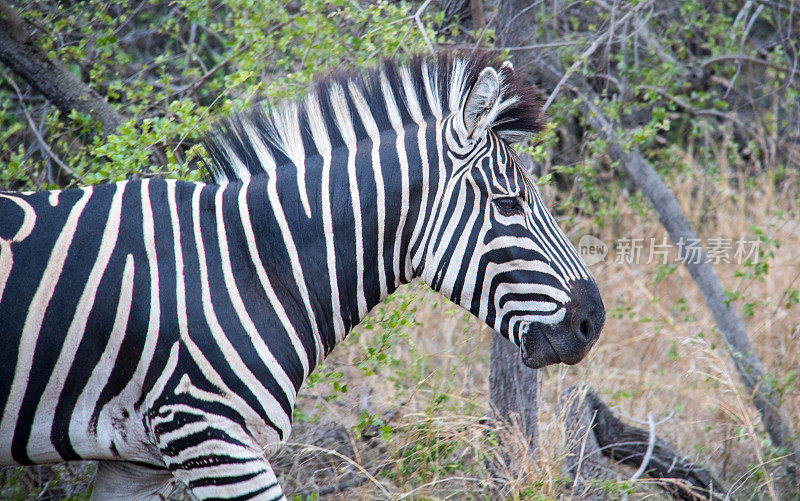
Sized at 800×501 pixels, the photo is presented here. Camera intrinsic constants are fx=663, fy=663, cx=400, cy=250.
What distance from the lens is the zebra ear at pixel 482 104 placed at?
2.54m

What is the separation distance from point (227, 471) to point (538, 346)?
127 cm

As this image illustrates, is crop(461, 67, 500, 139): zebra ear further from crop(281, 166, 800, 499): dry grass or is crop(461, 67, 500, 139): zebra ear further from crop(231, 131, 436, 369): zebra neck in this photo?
crop(281, 166, 800, 499): dry grass

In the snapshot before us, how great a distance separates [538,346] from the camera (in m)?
2.62

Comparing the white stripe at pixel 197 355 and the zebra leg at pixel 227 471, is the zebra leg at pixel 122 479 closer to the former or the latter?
the zebra leg at pixel 227 471

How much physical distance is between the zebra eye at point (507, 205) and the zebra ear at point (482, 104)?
0.28 meters

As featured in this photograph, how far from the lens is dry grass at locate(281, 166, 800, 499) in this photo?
3590 mm

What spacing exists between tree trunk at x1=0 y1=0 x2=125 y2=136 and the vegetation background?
73 mm

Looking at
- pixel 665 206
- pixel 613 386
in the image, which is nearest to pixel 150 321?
pixel 613 386

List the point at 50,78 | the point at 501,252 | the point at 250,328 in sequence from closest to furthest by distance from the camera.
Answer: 1. the point at 250,328
2. the point at 501,252
3. the point at 50,78

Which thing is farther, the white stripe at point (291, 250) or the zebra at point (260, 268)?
the white stripe at point (291, 250)

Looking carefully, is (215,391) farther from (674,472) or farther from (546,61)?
(546,61)

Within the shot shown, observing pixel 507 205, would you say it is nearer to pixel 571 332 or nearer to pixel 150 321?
pixel 571 332

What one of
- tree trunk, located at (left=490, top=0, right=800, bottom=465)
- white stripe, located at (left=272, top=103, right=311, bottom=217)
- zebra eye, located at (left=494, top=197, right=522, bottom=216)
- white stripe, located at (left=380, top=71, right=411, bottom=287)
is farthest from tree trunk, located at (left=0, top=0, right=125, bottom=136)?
zebra eye, located at (left=494, top=197, right=522, bottom=216)

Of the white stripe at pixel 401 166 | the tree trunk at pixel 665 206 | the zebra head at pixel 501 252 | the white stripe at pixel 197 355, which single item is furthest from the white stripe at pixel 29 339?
the tree trunk at pixel 665 206
